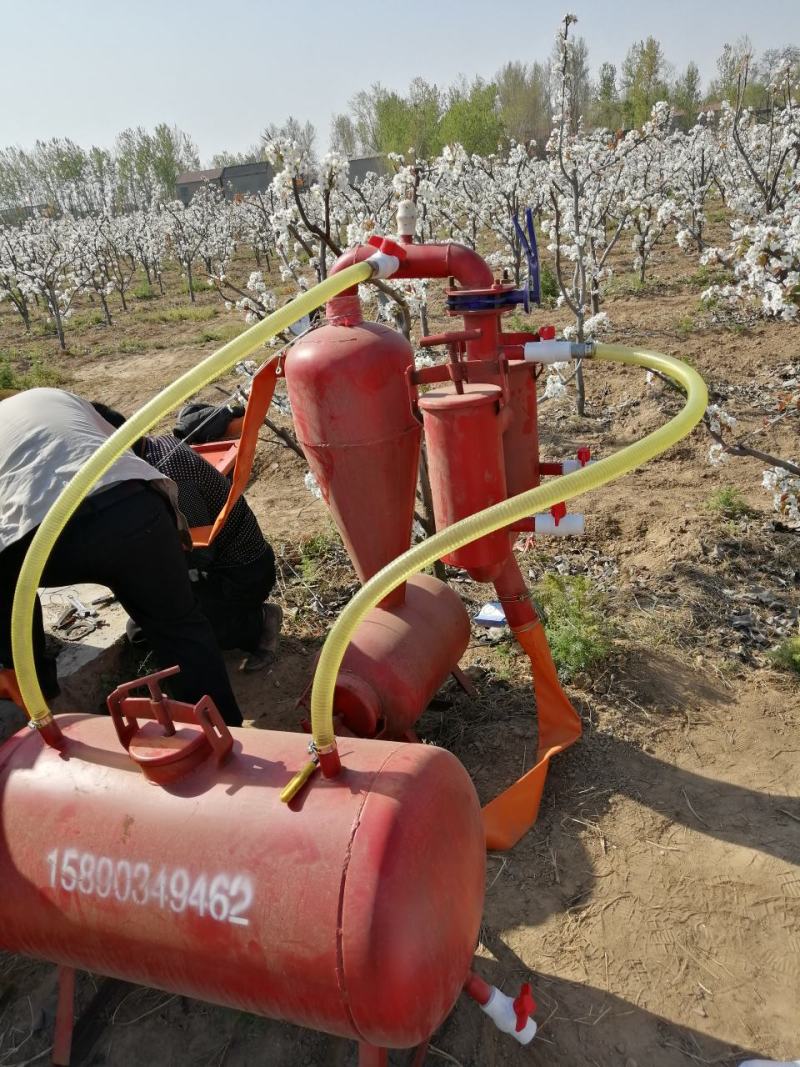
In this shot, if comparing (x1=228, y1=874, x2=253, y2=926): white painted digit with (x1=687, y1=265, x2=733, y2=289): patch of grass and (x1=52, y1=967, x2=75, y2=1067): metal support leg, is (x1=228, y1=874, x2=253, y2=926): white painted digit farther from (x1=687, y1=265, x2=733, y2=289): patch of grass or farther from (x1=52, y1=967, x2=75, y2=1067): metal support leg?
(x1=687, y1=265, x2=733, y2=289): patch of grass

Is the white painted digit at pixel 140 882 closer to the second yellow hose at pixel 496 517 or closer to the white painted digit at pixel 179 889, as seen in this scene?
the white painted digit at pixel 179 889

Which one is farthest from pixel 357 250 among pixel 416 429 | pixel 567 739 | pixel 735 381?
pixel 735 381

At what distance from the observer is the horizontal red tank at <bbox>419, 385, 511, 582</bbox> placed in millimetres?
2254

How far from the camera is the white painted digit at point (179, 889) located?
5.35ft

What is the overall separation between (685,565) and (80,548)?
3161 mm

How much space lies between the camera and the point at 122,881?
1.69 m

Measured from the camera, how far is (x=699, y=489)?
513cm

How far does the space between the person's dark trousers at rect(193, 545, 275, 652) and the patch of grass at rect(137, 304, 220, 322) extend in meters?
14.1

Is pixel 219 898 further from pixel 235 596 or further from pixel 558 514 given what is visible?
pixel 235 596

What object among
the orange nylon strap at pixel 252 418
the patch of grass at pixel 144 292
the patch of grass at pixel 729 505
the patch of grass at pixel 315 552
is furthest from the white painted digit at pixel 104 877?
the patch of grass at pixel 144 292

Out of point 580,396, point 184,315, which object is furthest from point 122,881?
point 184,315

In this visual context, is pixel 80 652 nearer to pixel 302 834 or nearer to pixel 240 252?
pixel 302 834

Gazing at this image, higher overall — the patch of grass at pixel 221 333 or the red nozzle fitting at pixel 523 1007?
the patch of grass at pixel 221 333

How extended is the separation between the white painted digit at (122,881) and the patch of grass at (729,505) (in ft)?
13.1
